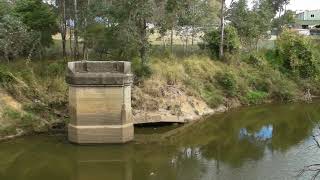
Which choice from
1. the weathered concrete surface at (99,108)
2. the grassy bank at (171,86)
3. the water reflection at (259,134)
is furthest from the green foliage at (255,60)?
the weathered concrete surface at (99,108)

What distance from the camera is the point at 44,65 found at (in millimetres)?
33281

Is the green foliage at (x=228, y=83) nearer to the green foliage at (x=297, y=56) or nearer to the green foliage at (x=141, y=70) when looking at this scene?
the green foliage at (x=141, y=70)

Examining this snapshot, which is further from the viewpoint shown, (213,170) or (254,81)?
(254,81)

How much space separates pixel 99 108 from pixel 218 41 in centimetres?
1836

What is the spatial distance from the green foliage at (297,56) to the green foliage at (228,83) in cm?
778

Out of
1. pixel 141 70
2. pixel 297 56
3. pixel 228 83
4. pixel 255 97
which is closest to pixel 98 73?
pixel 141 70

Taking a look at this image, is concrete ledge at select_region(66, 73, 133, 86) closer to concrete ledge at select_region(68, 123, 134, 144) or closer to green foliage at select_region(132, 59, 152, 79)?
concrete ledge at select_region(68, 123, 134, 144)

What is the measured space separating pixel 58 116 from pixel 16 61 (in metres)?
5.75

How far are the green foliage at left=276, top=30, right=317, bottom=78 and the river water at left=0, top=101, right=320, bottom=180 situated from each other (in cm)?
1285

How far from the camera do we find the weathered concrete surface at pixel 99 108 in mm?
26844

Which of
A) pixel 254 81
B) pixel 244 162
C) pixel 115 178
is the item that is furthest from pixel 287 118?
pixel 115 178

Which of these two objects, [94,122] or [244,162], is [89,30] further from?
[244,162]

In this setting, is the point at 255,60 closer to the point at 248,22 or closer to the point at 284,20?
the point at 248,22

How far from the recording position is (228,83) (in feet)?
126
